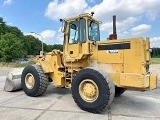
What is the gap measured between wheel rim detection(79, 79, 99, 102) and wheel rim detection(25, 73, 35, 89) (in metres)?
2.29

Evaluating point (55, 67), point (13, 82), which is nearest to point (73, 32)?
point (55, 67)

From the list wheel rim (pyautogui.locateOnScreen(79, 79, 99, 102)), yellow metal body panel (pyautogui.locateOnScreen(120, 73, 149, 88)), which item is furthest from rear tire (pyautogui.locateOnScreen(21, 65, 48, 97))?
yellow metal body panel (pyautogui.locateOnScreen(120, 73, 149, 88))

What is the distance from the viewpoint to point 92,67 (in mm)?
5816

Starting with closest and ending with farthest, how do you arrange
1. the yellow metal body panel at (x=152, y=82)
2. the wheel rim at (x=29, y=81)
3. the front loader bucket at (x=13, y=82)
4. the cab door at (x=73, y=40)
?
1. the yellow metal body panel at (x=152, y=82)
2. the cab door at (x=73, y=40)
3. the wheel rim at (x=29, y=81)
4. the front loader bucket at (x=13, y=82)

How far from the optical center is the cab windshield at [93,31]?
260 inches

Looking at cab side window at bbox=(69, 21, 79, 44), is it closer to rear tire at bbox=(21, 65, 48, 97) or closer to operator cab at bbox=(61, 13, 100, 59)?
operator cab at bbox=(61, 13, 100, 59)

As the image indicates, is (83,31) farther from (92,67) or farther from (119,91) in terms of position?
(119,91)

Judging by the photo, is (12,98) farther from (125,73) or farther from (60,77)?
(125,73)

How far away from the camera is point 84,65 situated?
6715mm

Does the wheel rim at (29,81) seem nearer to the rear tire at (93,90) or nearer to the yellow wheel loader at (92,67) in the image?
the yellow wheel loader at (92,67)

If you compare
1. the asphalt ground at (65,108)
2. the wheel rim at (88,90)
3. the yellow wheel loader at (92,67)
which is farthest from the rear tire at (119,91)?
the wheel rim at (88,90)

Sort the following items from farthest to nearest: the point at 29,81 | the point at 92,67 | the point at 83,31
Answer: the point at 29,81
the point at 83,31
the point at 92,67

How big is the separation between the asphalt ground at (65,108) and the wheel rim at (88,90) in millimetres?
394

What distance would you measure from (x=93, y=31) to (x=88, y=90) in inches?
83.4
